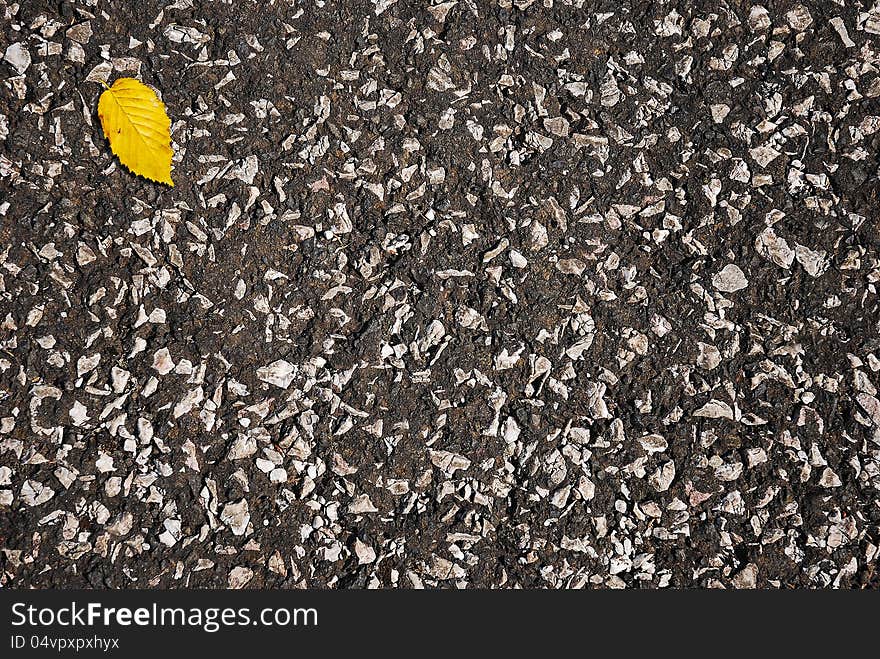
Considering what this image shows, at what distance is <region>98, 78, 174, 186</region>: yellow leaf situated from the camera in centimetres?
178

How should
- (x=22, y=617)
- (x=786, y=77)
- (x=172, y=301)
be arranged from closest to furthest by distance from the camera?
(x=22, y=617), (x=172, y=301), (x=786, y=77)

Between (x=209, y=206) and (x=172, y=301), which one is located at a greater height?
(x=209, y=206)

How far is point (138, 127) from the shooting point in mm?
1797

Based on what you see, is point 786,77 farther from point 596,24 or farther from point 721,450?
point 721,450

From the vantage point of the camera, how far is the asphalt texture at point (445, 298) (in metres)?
1.69

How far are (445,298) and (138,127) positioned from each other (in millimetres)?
746

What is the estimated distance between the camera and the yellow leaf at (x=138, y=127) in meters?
1.78

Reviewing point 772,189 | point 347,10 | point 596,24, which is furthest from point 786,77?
point 347,10

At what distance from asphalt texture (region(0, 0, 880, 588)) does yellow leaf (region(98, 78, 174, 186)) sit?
0.09ft

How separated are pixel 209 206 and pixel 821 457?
53.7 inches

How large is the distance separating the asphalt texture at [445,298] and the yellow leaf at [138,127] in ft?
0.09

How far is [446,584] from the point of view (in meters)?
1.68

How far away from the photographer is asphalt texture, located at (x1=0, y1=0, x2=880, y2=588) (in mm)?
1686

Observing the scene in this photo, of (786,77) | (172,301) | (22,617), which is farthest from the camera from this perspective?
(786,77)
